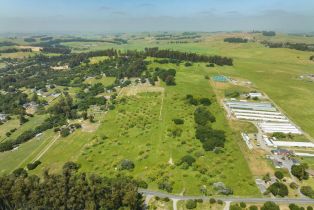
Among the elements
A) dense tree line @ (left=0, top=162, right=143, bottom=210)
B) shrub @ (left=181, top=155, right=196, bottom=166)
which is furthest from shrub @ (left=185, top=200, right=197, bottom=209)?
shrub @ (left=181, top=155, right=196, bottom=166)

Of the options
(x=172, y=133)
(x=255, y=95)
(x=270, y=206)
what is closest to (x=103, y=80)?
(x=255, y=95)

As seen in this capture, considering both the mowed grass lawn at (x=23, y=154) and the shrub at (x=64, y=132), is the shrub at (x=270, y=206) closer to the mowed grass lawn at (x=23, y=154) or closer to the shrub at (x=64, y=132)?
the mowed grass lawn at (x=23, y=154)

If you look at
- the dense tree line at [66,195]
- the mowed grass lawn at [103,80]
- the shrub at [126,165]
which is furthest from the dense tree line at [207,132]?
the mowed grass lawn at [103,80]

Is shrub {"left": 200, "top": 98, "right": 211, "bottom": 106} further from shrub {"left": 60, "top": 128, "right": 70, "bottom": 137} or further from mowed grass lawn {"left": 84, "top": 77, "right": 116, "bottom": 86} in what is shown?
mowed grass lawn {"left": 84, "top": 77, "right": 116, "bottom": 86}

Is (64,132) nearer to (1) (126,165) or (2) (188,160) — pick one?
(1) (126,165)

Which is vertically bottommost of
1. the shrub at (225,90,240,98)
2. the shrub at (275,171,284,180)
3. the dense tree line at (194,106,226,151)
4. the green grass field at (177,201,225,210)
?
the green grass field at (177,201,225,210)

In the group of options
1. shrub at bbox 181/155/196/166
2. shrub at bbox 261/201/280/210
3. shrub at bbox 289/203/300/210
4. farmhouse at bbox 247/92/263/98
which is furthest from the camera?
farmhouse at bbox 247/92/263/98

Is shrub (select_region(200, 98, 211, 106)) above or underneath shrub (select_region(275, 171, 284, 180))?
above

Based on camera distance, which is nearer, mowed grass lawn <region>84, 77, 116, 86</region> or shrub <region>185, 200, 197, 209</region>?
shrub <region>185, 200, 197, 209</region>
